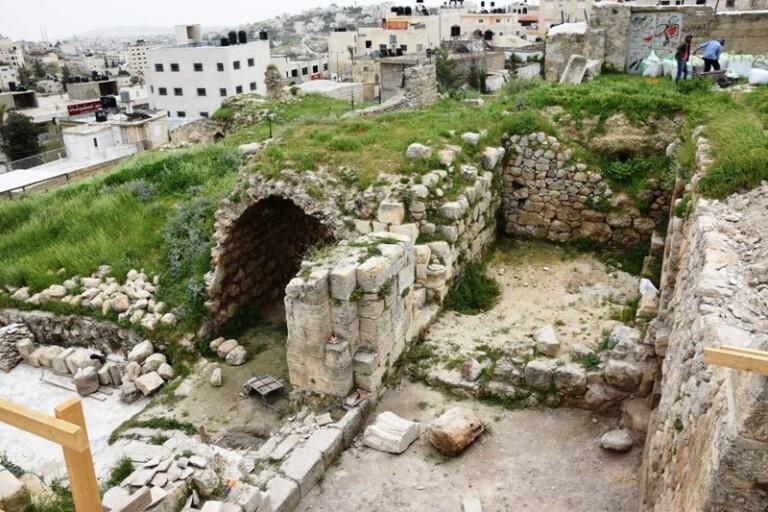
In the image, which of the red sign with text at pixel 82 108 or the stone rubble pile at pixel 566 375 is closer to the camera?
the stone rubble pile at pixel 566 375

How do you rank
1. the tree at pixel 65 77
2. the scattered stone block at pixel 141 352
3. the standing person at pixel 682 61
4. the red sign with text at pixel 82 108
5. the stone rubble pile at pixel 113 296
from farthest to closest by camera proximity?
the tree at pixel 65 77 < the red sign with text at pixel 82 108 < the standing person at pixel 682 61 < the stone rubble pile at pixel 113 296 < the scattered stone block at pixel 141 352

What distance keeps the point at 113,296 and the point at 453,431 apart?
279 inches

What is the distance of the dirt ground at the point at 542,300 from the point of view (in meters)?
8.31

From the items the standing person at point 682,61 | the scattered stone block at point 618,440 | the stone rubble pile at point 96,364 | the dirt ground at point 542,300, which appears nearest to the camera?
the scattered stone block at point 618,440

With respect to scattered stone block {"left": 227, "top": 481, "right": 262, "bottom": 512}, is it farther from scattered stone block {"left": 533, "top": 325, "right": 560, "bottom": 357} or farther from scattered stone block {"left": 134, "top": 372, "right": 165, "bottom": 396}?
scattered stone block {"left": 134, "top": 372, "right": 165, "bottom": 396}

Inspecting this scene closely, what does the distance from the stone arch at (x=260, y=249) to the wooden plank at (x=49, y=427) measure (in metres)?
6.62

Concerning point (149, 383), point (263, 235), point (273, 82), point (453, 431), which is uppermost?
point (273, 82)

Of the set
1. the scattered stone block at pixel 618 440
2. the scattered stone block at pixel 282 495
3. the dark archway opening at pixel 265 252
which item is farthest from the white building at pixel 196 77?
the scattered stone block at pixel 618 440

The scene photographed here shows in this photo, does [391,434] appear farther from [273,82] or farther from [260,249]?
[273,82]

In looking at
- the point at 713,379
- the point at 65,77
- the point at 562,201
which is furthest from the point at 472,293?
the point at 65,77

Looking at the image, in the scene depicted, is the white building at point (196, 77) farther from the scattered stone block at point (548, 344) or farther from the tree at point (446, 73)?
the scattered stone block at point (548, 344)

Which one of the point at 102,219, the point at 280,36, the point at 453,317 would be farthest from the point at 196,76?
the point at 280,36

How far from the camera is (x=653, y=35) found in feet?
52.8

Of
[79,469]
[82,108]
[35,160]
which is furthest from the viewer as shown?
[82,108]
